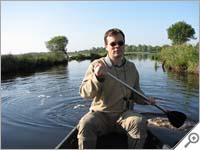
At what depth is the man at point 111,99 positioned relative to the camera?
3.30 meters

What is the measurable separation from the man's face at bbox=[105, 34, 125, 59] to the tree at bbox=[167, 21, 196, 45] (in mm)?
44263

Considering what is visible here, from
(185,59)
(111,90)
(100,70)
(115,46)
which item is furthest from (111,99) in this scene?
(185,59)

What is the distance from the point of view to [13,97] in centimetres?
1105

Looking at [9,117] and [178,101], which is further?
[178,101]

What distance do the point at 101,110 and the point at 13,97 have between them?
8.08 metres

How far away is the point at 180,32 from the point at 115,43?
46788 millimetres

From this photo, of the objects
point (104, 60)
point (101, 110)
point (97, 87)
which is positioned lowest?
point (101, 110)

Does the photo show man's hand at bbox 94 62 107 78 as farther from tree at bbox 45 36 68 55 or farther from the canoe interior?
tree at bbox 45 36 68 55

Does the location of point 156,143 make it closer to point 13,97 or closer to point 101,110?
point 101,110

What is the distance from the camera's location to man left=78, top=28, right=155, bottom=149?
330 cm

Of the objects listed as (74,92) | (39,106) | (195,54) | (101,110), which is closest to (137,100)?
(101,110)

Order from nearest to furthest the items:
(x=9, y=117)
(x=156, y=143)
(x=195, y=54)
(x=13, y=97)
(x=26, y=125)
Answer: (x=156, y=143), (x=26, y=125), (x=9, y=117), (x=13, y=97), (x=195, y=54)

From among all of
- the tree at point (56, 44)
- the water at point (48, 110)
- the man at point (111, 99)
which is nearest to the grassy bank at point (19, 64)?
the water at point (48, 110)

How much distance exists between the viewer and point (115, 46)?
11.4ft
